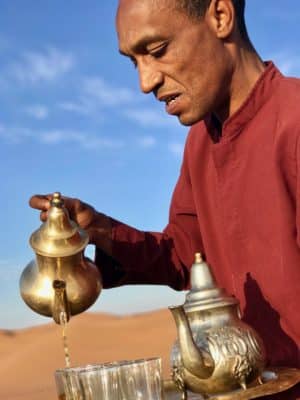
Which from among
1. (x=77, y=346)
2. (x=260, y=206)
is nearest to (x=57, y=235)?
(x=260, y=206)

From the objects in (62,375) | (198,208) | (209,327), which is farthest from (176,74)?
(62,375)

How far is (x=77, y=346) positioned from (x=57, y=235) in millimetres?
17260

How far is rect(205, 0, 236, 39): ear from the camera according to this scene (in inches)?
105

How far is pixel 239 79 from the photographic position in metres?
2.72

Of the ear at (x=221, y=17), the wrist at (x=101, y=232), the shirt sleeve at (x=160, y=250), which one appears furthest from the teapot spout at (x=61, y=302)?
the ear at (x=221, y=17)

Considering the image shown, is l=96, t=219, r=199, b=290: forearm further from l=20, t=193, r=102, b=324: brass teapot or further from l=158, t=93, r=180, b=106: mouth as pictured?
l=158, t=93, r=180, b=106: mouth

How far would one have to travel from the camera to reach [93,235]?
9.82 feet

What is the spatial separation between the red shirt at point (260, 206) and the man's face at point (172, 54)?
0.46 ft

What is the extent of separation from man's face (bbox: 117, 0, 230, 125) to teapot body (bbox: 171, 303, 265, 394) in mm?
675

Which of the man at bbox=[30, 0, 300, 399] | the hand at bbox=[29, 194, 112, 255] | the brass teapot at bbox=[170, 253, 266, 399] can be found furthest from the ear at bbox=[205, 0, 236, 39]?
the brass teapot at bbox=[170, 253, 266, 399]

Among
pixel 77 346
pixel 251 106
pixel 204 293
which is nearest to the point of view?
pixel 204 293

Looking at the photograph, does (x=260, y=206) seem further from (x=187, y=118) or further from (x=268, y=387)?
(x=268, y=387)

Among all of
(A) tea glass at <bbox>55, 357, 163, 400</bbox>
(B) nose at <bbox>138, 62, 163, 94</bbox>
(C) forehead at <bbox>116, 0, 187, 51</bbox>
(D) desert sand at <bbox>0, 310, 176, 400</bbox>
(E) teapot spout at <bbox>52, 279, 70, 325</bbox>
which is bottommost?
(A) tea glass at <bbox>55, 357, 163, 400</bbox>

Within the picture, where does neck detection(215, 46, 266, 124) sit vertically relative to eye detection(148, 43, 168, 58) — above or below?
below
